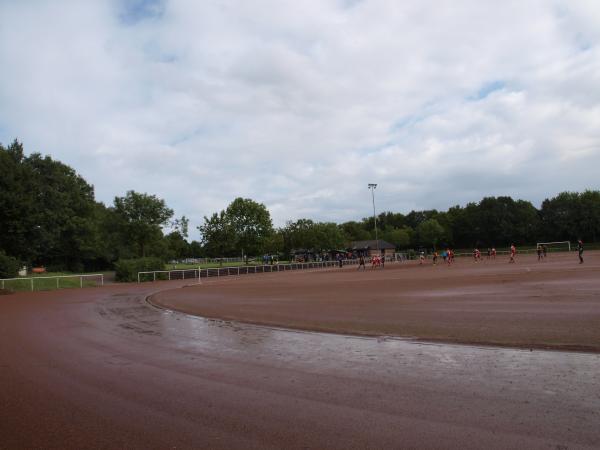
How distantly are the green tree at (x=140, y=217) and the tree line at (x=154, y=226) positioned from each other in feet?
0.51

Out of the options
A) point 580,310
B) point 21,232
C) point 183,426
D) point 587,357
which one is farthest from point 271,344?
point 21,232

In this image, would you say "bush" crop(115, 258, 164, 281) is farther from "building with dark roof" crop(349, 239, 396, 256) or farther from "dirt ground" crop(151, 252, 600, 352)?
"building with dark roof" crop(349, 239, 396, 256)

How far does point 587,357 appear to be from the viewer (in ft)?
23.9

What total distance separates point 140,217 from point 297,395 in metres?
69.4

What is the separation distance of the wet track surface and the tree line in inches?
1226

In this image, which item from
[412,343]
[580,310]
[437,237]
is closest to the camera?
[412,343]

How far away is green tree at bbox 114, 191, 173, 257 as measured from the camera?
228 ft

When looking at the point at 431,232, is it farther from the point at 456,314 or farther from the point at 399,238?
the point at 456,314

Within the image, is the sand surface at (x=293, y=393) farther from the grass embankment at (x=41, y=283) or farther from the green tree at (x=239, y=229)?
the green tree at (x=239, y=229)

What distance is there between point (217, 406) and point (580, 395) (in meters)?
4.51

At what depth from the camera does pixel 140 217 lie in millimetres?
70500

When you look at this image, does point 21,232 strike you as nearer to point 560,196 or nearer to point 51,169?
A: point 51,169

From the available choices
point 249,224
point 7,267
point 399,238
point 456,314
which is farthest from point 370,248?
point 456,314

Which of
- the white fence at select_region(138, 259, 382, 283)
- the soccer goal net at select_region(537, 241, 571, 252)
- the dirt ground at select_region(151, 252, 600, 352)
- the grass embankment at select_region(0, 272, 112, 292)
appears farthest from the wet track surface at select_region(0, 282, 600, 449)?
the soccer goal net at select_region(537, 241, 571, 252)
